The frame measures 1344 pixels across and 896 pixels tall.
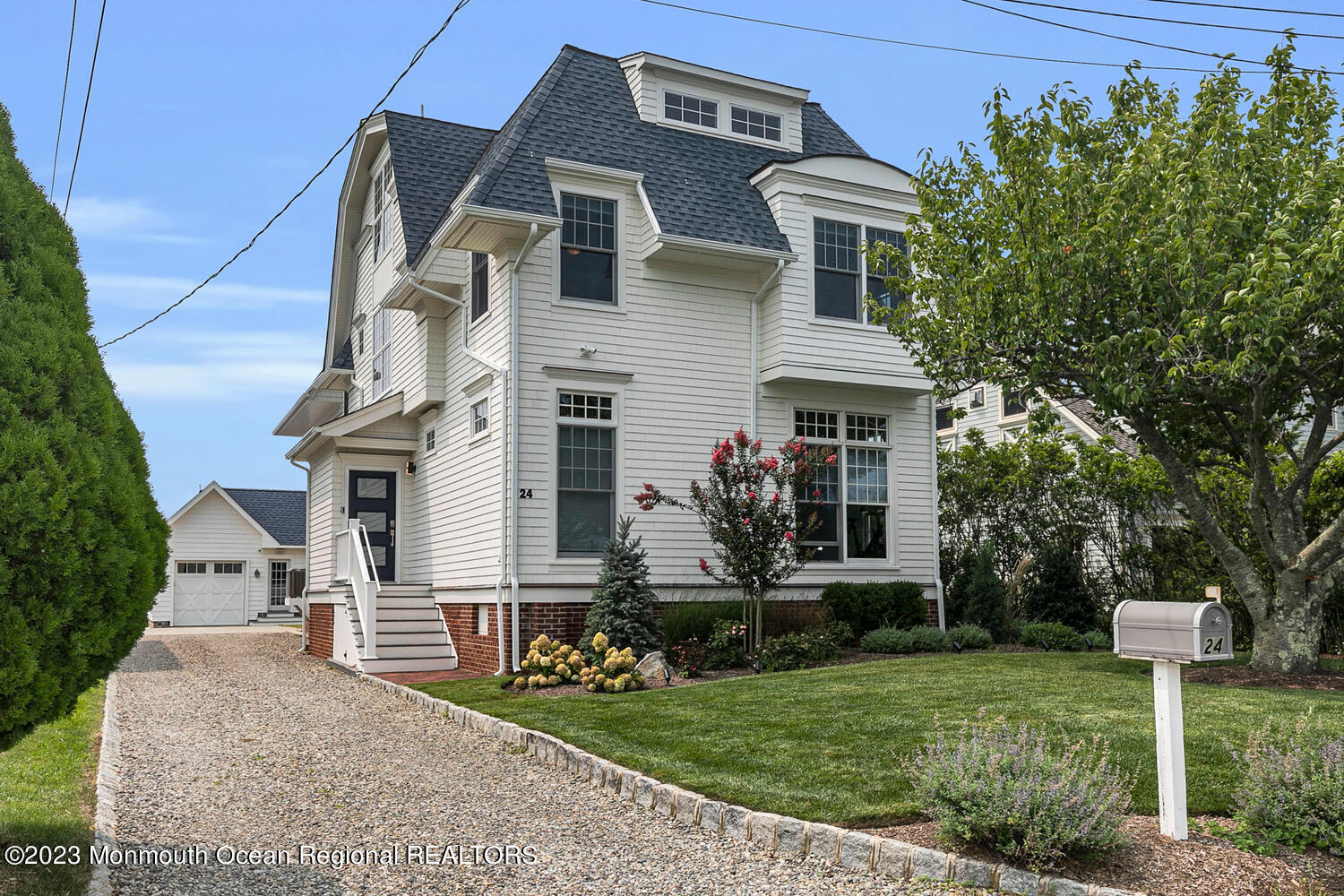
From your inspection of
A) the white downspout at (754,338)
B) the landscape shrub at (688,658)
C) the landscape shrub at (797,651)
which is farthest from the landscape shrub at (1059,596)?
the landscape shrub at (688,658)

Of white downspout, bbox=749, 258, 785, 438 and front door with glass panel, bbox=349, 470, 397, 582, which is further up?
white downspout, bbox=749, 258, 785, 438

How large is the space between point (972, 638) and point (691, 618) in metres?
4.18

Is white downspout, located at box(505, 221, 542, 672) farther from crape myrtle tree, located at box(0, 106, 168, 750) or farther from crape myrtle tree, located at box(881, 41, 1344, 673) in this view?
crape myrtle tree, located at box(0, 106, 168, 750)

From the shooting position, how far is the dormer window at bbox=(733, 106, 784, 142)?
56.9 ft

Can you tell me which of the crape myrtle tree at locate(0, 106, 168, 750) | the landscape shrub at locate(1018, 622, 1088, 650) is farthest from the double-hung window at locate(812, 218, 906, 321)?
the crape myrtle tree at locate(0, 106, 168, 750)

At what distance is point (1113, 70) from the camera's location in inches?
462

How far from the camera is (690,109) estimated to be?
55.7 ft

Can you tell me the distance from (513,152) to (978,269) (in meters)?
6.49

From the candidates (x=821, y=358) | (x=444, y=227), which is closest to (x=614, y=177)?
(x=444, y=227)

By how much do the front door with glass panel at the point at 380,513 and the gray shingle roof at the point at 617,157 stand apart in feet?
13.2

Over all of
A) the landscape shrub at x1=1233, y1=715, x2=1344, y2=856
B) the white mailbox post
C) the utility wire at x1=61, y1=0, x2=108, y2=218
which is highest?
the utility wire at x1=61, y1=0, x2=108, y2=218

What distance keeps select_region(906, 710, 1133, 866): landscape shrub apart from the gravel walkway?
0.43 meters

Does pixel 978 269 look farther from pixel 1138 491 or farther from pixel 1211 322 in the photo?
pixel 1138 491

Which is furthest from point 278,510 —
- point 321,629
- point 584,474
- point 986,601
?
point 986,601
